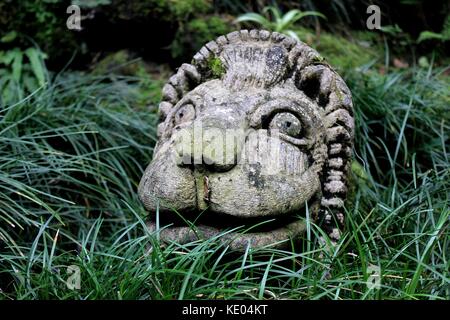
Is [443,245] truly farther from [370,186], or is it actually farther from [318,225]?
[370,186]

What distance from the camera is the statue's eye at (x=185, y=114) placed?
2.83 metres

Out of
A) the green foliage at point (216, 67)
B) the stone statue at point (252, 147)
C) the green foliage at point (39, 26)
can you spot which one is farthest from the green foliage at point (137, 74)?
the green foliage at point (216, 67)

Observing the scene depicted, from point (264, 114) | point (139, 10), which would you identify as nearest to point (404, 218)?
point (264, 114)

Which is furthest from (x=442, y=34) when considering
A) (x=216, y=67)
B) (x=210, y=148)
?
(x=210, y=148)

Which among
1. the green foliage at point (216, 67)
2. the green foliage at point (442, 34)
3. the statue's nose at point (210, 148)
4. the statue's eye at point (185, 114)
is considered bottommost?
the statue's nose at point (210, 148)

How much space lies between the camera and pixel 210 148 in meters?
2.52

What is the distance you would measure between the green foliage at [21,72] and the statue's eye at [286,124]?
8.00 feet

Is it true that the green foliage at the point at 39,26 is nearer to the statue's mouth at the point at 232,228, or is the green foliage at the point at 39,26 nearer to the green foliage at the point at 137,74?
the green foliage at the point at 137,74

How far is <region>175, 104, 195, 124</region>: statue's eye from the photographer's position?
283 centimetres

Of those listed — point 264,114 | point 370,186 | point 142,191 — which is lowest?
point 370,186

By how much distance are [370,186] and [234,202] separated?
4.95ft

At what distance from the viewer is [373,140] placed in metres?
4.19

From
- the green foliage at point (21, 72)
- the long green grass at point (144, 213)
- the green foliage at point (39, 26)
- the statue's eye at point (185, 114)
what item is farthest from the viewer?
the green foliage at point (39, 26)
